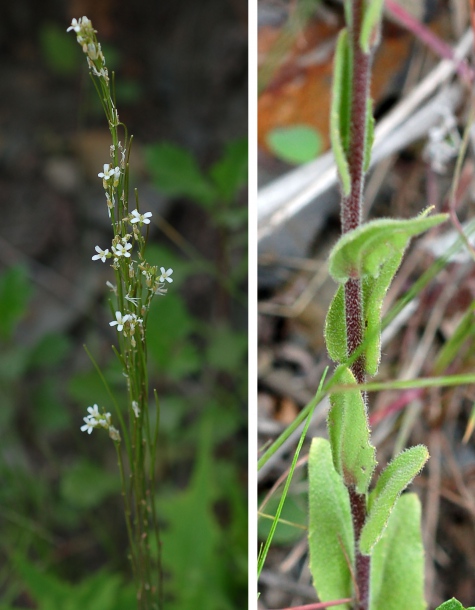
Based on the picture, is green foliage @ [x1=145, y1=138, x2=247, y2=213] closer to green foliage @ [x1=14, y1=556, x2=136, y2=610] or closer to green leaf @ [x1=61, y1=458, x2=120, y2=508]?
green leaf @ [x1=61, y1=458, x2=120, y2=508]

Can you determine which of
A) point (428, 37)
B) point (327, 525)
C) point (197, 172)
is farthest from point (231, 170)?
point (327, 525)

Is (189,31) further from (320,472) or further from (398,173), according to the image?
(320,472)

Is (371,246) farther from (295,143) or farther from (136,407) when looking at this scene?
(295,143)

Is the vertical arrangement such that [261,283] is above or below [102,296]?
below

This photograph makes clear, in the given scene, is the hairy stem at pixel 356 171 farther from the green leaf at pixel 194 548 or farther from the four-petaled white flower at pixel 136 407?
the green leaf at pixel 194 548

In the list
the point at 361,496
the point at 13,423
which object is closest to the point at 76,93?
the point at 13,423

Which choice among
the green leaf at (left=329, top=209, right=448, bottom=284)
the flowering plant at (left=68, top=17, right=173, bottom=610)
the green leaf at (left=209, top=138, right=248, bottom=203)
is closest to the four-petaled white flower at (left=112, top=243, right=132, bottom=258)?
the flowering plant at (left=68, top=17, right=173, bottom=610)
